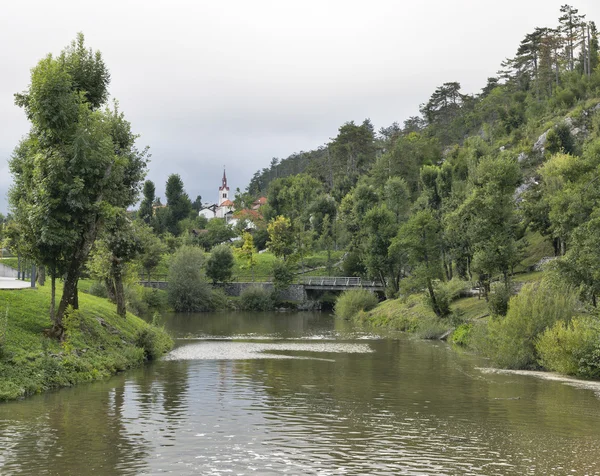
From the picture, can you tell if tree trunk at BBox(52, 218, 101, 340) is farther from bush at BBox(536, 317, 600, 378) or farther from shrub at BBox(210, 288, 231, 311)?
shrub at BBox(210, 288, 231, 311)

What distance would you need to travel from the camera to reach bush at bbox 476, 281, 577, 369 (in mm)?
33000

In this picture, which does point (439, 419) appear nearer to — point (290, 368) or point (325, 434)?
point (325, 434)

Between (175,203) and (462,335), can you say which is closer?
(462,335)

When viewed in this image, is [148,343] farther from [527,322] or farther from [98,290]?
[98,290]

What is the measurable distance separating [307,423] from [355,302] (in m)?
60.7

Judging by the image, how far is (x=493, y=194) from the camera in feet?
166

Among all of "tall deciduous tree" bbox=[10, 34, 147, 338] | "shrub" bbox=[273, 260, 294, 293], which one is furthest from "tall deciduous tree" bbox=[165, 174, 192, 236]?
"tall deciduous tree" bbox=[10, 34, 147, 338]

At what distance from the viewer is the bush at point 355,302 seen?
263 feet

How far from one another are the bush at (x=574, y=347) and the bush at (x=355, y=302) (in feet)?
159

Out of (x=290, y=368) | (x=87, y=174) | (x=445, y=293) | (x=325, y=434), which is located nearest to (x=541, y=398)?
(x=325, y=434)

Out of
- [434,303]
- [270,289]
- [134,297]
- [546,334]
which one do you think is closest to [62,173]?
[546,334]

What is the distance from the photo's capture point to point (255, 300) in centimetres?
10006

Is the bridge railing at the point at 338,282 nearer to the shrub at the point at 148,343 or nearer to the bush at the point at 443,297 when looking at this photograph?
Answer: the bush at the point at 443,297

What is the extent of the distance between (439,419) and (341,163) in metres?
139
